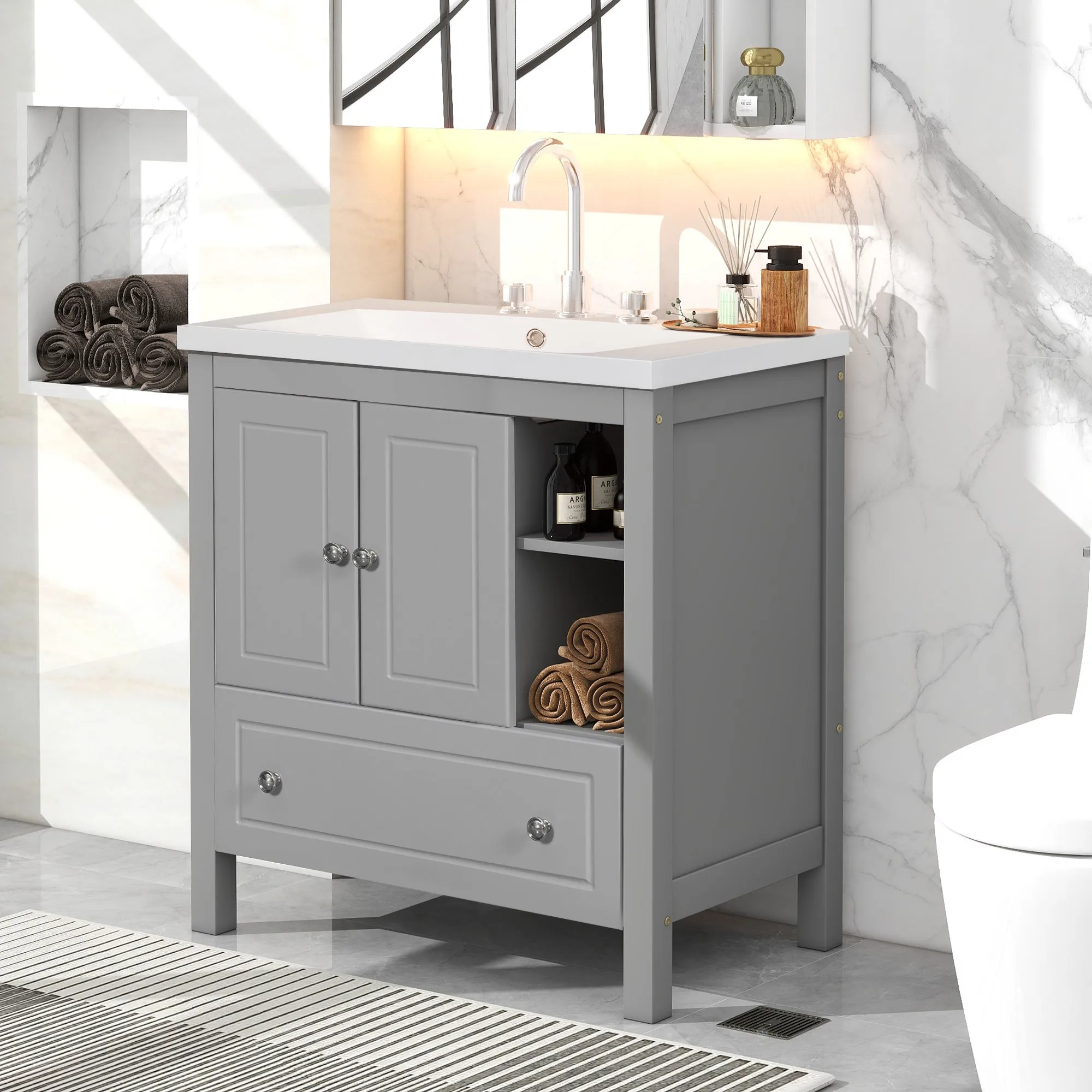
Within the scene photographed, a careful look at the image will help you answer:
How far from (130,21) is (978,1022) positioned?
2.29m

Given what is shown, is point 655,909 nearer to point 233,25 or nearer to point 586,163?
point 586,163

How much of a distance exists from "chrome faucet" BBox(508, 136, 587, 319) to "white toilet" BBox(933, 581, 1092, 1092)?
1.09 meters

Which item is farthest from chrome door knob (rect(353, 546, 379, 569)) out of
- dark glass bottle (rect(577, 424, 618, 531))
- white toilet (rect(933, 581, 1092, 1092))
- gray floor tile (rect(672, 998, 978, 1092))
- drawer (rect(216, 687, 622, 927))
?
white toilet (rect(933, 581, 1092, 1092))

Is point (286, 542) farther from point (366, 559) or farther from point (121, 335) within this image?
point (121, 335)

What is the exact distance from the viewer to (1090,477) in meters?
3.04

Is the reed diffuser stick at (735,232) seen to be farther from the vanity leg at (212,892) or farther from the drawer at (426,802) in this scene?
the vanity leg at (212,892)

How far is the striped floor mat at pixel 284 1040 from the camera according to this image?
274 centimetres

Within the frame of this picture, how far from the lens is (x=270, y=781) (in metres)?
3.26

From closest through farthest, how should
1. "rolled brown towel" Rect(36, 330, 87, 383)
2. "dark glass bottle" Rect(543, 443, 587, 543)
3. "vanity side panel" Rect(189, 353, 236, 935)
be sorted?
"dark glass bottle" Rect(543, 443, 587, 543)
"vanity side panel" Rect(189, 353, 236, 935)
"rolled brown towel" Rect(36, 330, 87, 383)

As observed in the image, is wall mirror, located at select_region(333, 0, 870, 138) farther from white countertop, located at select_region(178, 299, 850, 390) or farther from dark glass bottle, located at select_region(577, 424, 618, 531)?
dark glass bottle, located at select_region(577, 424, 618, 531)

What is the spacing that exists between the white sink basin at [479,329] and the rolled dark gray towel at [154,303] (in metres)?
0.44

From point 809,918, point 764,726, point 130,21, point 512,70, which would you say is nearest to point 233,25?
point 130,21

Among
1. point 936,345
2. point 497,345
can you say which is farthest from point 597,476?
point 936,345

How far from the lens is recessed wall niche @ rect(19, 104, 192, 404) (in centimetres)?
389
